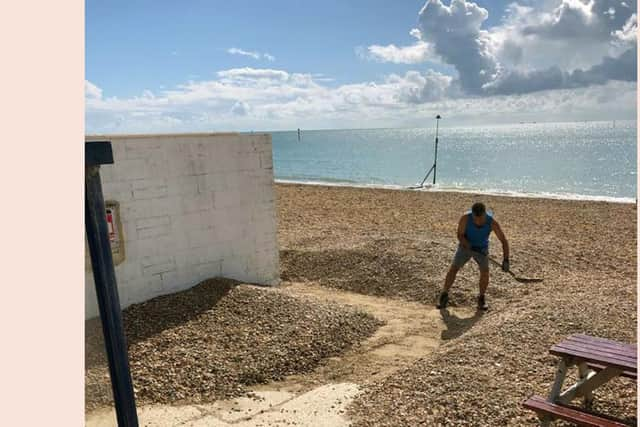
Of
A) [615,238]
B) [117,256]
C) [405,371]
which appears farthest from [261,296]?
[615,238]

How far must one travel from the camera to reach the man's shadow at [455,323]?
6.92 metres

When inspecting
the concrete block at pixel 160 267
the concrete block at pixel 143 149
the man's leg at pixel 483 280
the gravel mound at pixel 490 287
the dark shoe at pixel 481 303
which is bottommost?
the dark shoe at pixel 481 303

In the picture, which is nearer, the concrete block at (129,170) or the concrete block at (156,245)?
the concrete block at (129,170)

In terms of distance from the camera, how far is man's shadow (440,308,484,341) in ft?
22.7

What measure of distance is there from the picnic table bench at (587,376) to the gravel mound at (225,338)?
263 centimetres

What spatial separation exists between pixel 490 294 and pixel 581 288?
51.9 inches

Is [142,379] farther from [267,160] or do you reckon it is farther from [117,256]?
[267,160]

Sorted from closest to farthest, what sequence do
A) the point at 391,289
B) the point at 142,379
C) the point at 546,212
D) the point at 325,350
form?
the point at 142,379, the point at 325,350, the point at 391,289, the point at 546,212

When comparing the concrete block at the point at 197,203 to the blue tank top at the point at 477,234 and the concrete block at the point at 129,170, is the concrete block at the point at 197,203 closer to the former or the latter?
the concrete block at the point at 129,170

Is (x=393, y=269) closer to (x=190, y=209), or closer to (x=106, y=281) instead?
(x=190, y=209)

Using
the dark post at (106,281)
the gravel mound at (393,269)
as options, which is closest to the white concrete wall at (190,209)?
the gravel mound at (393,269)

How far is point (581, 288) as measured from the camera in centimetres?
834

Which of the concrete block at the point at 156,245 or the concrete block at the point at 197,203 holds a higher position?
the concrete block at the point at 197,203

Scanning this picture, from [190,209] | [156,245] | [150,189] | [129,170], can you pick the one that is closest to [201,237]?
[190,209]
